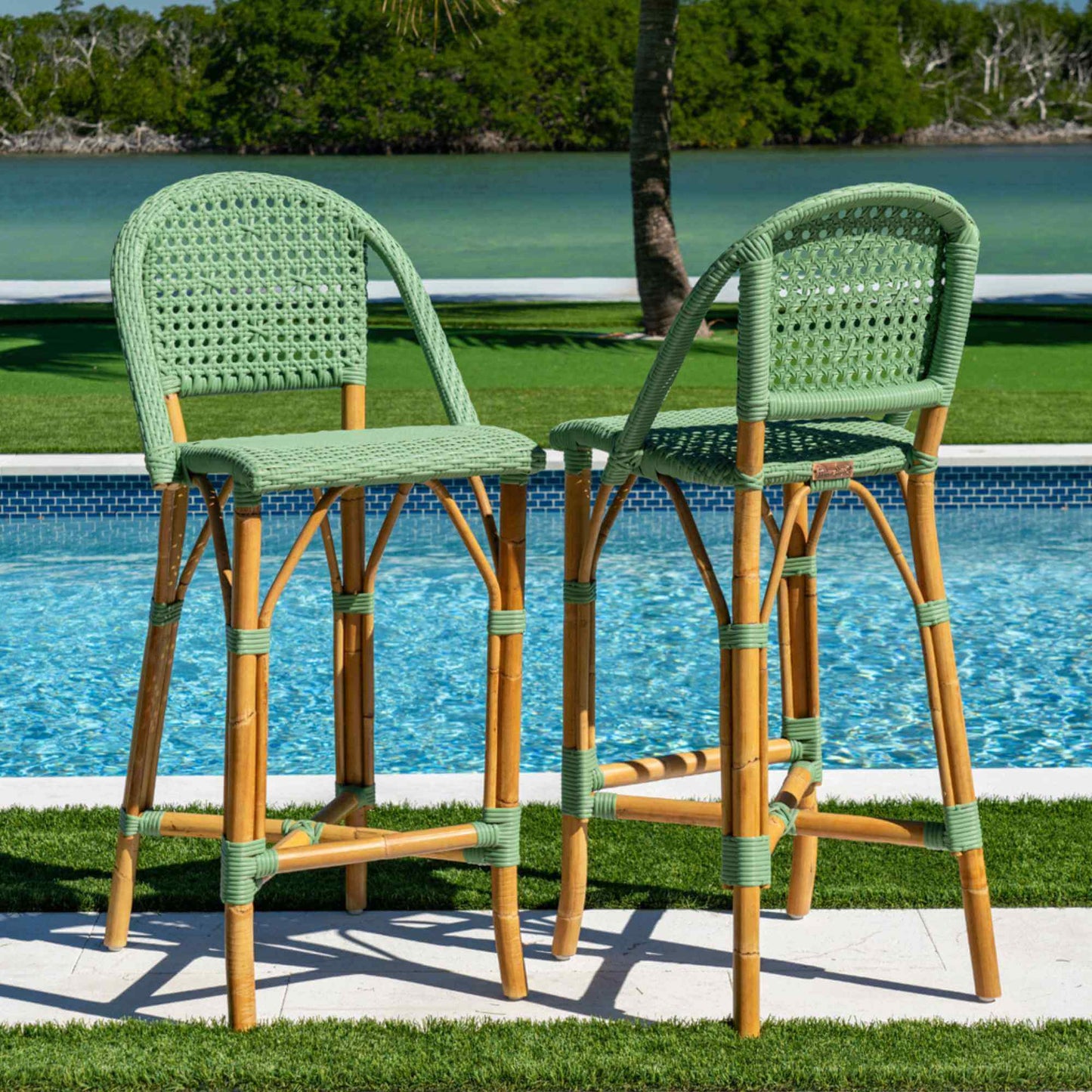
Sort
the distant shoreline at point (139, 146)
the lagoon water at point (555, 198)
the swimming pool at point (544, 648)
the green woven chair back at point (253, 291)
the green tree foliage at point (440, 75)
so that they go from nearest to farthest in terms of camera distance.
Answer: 1. the green woven chair back at point (253, 291)
2. the swimming pool at point (544, 648)
3. the lagoon water at point (555, 198)
4. the green tree foliage at point (440, 75)
5. the distant shoreline at point (139, 146)

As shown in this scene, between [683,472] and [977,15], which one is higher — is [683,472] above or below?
below

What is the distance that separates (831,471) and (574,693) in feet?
2.05

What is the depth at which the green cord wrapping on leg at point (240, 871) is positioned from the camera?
271 centimetres

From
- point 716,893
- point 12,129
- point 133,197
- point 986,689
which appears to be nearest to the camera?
point 716,893

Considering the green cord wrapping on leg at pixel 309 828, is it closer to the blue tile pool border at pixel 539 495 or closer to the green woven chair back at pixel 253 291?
the green woven chair back at pixel 253 291

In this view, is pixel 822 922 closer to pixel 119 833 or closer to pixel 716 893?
pixel 716 893

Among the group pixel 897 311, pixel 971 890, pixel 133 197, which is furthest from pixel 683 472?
pixel 133 197

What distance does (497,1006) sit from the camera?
2873mm

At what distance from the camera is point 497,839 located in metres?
2.93

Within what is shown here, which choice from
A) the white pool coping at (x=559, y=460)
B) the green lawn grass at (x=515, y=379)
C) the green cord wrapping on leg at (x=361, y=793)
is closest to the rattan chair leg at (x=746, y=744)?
the green cord wrapping on leg at (x=361, y=793)

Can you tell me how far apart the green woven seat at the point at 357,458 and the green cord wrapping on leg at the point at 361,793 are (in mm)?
740

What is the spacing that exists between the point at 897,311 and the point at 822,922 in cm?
120

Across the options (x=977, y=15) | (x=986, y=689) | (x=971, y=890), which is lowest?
(x=986, y=689)

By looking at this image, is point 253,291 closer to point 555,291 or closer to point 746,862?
point 746,862
